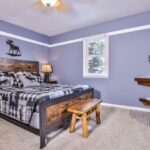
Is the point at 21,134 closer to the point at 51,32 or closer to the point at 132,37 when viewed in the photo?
the point at 132,37

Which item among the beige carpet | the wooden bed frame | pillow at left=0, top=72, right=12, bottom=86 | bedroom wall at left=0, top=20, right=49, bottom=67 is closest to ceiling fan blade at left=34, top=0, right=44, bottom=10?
bedroom wall at left=0, top=20, right=49, bottom=67

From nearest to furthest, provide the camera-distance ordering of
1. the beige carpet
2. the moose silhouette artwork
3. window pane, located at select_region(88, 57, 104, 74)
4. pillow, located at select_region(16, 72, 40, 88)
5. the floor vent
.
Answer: the beige carpet
the floor vent
pillow, located at select_region(16, 72, 40, 88)
the moose silhouette artwork
window pane, located at select_region(88, 57, 104, 74)

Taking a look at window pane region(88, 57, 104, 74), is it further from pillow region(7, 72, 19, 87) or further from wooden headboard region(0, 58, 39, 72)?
pillow region(7, 72, 19, 87)

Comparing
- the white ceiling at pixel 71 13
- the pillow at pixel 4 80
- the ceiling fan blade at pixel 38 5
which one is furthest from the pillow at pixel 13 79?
the ceiling fan blade at pixel 38 5

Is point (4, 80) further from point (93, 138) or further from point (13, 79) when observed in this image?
point (93, 138)

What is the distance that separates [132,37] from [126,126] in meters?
2.25

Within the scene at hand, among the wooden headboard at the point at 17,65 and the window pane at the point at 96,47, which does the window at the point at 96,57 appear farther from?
the wooden headboard at the point at 17,65

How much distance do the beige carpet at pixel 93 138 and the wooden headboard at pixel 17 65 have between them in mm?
1717

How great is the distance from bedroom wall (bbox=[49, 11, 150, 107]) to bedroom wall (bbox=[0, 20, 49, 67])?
1298 mm

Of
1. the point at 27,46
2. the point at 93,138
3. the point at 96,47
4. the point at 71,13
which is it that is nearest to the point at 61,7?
the point at 71,13

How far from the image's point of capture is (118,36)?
3514 millimetres

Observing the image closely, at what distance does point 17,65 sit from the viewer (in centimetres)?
388

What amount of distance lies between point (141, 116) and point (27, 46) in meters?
3.92

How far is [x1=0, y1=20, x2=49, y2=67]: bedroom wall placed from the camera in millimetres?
3633
